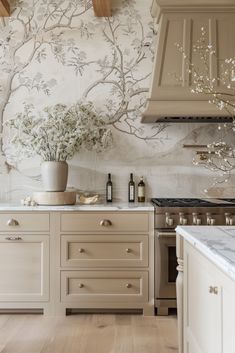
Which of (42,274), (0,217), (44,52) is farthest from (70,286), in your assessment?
(44,52)

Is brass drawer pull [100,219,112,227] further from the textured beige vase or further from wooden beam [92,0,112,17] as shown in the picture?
wooden beam [92,0,112,17]

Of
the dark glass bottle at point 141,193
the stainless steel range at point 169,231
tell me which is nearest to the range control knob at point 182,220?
the stainless steel range at point 169,231

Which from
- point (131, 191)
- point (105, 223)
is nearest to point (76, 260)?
point (105, 223)

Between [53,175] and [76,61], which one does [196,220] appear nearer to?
[53,175]

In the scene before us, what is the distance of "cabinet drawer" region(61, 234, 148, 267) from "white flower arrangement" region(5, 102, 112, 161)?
74 centimetres

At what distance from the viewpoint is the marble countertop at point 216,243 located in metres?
1.31

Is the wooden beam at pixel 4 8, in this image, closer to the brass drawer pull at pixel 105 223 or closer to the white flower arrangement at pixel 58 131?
the white flower arrangement at pixel 58 131

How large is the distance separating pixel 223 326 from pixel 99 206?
2233mm

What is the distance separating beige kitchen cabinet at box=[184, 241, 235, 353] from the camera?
1382 mm

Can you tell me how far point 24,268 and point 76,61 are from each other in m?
1.92

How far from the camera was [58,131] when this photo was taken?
146 inches

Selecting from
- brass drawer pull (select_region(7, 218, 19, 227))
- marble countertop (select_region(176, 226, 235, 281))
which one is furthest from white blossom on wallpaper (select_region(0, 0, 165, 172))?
marble countertop (select_region(176, 226, 235, 281))

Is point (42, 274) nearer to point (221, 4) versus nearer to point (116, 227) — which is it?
point (116, 227)

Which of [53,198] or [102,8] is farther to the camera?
[102,8]
